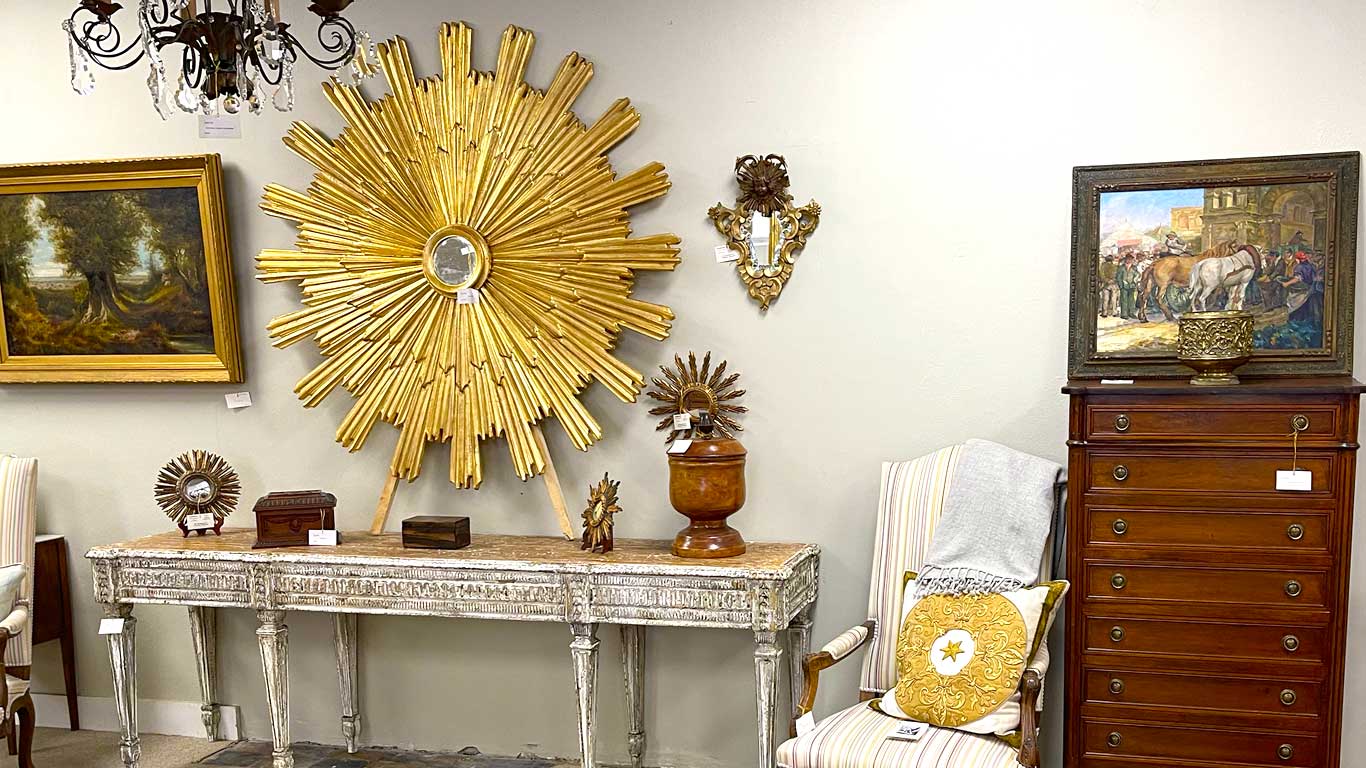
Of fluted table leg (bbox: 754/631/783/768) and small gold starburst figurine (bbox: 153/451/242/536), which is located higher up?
small gold starburst figurine (bbox: 153/451/242/536)

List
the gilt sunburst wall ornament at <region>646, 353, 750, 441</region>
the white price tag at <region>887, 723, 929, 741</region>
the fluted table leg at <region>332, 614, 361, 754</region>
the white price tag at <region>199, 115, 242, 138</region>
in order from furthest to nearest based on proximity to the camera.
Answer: the fluted table leg at <region>332, 614, 361, 754</region> → the gilt sunburst wall ornament at <region>646, 353, 750, 441</region> → the white price tag at <region>199, 115, 242, 138</region> → the white price tag at <region>887, 723, 929, 741</region>

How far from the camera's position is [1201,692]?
11.1 feet

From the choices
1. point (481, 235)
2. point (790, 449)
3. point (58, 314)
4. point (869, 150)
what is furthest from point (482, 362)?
point (58, 314)

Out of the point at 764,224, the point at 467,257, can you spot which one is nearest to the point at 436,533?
the point at 467,257

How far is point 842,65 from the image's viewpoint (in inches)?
161

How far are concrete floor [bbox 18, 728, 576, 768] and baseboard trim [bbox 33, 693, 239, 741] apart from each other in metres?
0.05

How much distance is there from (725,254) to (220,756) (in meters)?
2.79

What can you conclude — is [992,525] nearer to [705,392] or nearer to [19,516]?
[705,392]

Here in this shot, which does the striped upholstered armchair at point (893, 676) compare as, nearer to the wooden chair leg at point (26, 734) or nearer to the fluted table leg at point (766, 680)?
the fluted table leg at point (766, 680)

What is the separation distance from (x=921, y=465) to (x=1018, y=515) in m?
0.41

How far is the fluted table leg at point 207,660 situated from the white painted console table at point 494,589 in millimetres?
378

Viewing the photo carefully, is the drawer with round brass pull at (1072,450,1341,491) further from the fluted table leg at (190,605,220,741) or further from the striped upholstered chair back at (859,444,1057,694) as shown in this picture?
the fluted table leg at (190,605,220,741)

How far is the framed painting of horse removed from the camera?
143 inches

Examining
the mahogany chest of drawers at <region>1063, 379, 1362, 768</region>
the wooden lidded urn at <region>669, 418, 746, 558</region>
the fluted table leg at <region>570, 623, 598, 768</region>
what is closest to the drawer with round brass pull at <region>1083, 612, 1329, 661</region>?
the mahogany chest of drawers at <region>1063, 379, 1362, 768</region>
